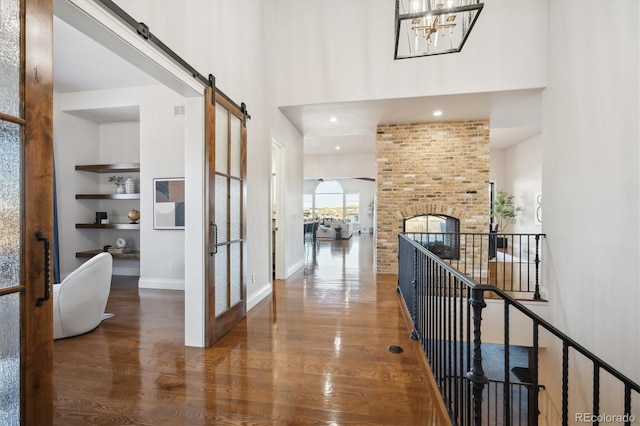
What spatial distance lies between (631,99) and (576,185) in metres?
1.11

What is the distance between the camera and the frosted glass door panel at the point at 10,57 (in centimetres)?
114

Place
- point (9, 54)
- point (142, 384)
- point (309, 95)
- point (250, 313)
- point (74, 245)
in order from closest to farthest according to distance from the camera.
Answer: point (9, 54) < point (142, 384) < point (250, 313) < point (309, 95) < point (74, 245)

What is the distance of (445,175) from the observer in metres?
5.79

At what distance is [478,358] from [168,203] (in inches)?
183

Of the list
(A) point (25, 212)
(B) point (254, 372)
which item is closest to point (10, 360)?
(A) point (25, 212)

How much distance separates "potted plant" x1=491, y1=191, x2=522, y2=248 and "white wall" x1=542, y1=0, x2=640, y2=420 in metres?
5.67

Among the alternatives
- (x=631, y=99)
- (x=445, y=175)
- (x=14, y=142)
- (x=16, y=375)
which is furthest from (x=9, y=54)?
(x=445, y=175)

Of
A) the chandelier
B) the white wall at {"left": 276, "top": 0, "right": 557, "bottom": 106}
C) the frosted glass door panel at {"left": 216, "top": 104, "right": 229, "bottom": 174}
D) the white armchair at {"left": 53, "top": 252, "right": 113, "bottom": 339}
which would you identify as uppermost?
the white wall at {"left": 276, "top": 0, "right": 557, "bottom": 106}

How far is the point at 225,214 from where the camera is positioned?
302cm

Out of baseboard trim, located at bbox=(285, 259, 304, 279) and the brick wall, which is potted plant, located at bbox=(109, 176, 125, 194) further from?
the brick wall

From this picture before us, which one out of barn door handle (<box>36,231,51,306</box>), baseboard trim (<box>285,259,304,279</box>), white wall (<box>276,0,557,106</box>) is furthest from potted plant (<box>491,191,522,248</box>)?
barn door handle (<box>36,231,51,306</box>)

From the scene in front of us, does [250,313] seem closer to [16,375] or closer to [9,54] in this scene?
[16,375]

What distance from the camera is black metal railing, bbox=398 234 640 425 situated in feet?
4.31

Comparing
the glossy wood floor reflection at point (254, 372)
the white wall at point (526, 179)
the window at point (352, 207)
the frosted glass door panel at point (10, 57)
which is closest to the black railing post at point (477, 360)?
the glossy wood floor reflection at point (254, 372)
